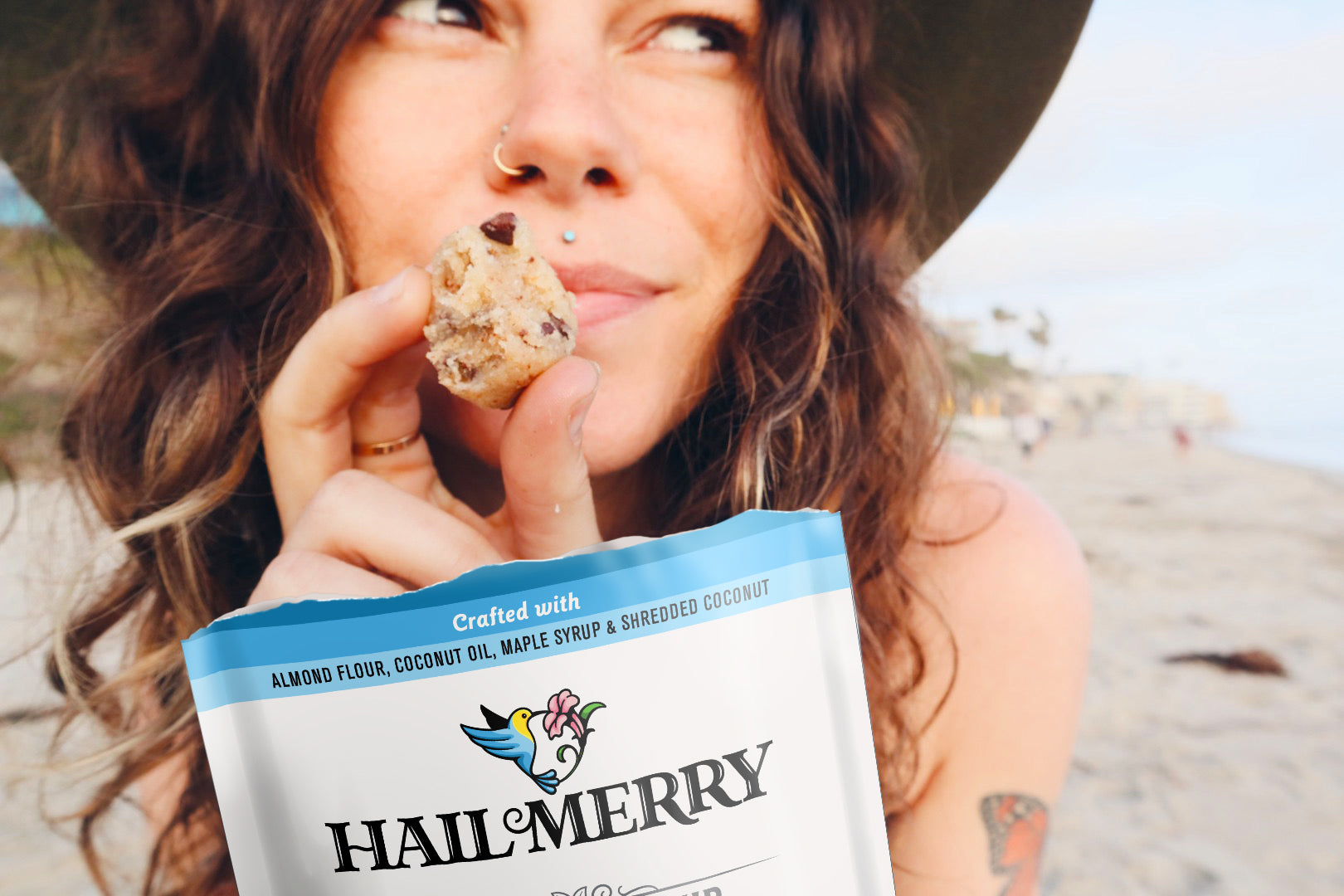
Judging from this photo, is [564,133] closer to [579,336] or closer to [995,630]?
[579,336]

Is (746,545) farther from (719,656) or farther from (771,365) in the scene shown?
(771,365)

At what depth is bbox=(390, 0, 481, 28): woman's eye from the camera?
39.5 inches

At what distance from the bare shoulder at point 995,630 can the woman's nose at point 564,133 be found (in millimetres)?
817

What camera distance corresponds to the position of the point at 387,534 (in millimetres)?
727

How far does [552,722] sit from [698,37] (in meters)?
0.87

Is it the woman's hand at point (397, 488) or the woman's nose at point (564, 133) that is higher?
the woman's nose at point (564, 133)

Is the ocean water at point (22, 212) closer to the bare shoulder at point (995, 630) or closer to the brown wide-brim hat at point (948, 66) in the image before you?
the brown wide-brim hat at point (948, 66)

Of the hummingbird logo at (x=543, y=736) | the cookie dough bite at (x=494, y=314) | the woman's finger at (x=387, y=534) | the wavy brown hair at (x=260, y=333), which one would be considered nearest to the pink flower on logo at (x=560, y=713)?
the hummingbird logo at (x=543, y=736)

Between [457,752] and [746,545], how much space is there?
9.1 inches

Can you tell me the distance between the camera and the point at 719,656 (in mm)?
572

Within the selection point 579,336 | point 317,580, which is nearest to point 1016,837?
point 579,336

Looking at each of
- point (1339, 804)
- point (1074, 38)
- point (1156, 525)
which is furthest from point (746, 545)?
point (1156, 525)

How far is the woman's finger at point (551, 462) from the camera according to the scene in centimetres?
71

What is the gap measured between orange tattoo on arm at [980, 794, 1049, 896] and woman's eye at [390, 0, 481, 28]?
1.30 meters
